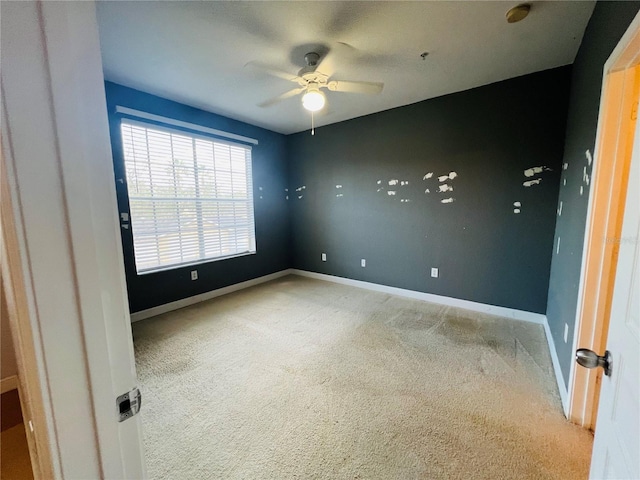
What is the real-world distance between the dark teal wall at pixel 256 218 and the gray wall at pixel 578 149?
12.1 ft

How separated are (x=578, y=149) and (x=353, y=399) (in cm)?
243

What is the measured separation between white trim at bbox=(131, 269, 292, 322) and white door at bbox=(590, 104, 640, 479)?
3.69 meters

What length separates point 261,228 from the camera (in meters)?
4.44

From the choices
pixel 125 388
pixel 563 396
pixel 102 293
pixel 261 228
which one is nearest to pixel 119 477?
pixel 125 388

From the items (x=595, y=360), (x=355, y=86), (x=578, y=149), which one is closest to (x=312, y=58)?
(x=355, y=86)

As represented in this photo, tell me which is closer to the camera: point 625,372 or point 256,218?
point 625,372

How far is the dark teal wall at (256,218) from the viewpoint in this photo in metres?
2.87

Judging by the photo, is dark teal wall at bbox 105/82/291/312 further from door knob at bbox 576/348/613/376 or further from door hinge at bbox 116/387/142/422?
door knob at bbox 576/348/613/376

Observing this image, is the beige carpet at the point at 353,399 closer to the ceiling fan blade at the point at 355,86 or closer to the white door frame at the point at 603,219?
the white door frame at the point at 603,219

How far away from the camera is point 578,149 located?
2.00 metres

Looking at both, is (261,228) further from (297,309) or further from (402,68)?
(402,68)

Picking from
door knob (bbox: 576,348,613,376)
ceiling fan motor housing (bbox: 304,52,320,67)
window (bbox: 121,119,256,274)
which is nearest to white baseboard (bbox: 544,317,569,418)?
door knob (bbox: 576,348,613,376)

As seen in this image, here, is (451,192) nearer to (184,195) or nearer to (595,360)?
(595,360)

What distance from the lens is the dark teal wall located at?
9.40 feet
